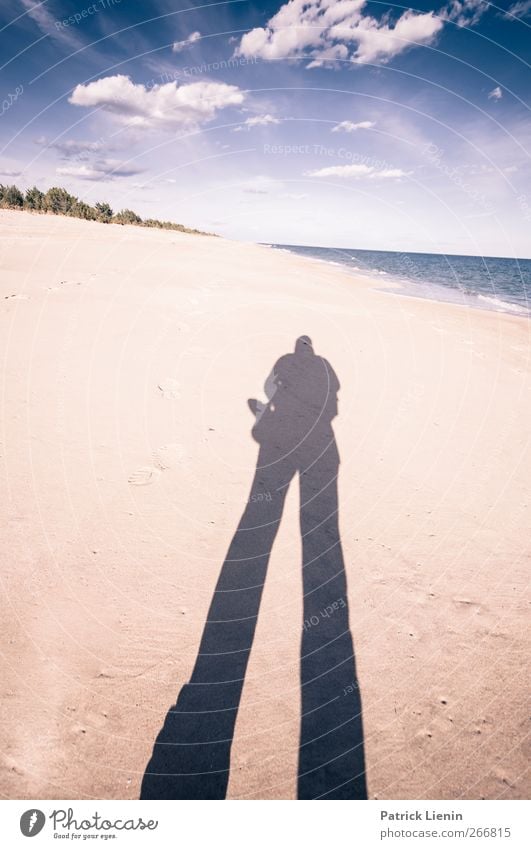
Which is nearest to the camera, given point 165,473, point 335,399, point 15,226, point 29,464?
point 29,464

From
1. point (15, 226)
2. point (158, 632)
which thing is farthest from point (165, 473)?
point (15, 226)

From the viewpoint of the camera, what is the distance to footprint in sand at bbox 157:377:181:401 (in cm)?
898

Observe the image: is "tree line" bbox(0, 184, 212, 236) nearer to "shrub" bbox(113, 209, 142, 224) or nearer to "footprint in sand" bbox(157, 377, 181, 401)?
"shrub" bbox(113, 209, 142, 224)

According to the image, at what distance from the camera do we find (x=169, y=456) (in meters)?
7.17

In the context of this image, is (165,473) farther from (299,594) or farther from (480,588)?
(480,588)

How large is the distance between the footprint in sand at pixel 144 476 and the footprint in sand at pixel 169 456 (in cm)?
14

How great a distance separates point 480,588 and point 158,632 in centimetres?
448

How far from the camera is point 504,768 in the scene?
3504 mm

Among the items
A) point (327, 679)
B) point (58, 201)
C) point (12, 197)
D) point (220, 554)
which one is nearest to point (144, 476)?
point (220, 554)

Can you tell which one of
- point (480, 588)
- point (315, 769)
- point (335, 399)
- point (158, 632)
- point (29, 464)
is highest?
point (335, 399)

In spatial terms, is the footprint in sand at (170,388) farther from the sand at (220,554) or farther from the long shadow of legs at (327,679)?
the long shadow of legs at (327,679)

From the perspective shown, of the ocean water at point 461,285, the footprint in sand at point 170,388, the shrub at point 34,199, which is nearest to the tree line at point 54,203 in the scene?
the shrub at point 34,199

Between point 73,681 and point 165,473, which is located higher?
point 165,473

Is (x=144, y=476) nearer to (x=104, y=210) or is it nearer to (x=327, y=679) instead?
(x=327, y=679)
